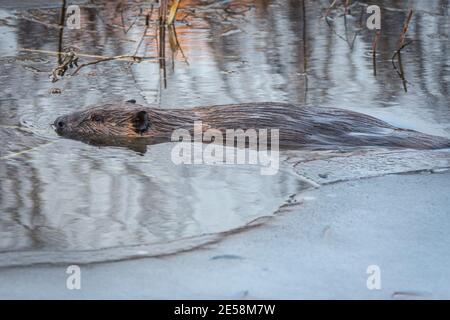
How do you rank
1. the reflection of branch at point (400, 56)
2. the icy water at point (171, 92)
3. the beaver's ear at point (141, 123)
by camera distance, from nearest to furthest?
the icy water at point (171, 92) → the beaver's ear at point (141, 123) → the reflection of branch at point (400, 56)

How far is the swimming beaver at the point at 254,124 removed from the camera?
15.5 feet

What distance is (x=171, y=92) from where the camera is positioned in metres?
5.73

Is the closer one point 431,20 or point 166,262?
point 166,262

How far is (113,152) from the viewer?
15.4 ft

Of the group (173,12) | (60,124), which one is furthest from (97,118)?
(173,12)

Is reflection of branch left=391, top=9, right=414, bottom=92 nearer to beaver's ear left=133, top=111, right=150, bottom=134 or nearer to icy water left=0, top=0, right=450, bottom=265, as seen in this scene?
icy water left=0, top=0, right=450, bottom=265

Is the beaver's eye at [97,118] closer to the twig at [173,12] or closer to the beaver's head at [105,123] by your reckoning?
the beaver's head at [105,123]

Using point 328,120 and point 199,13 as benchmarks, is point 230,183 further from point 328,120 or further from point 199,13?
point 199,13

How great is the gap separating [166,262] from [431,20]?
5.51 metres

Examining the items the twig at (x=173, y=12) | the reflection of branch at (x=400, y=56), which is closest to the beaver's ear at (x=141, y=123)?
the reflection of branch at (x=400, y=56)

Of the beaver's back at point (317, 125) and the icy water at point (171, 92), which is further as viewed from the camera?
the beaver's back at point (317, 125)

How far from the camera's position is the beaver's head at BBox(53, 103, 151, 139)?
4961 millimetres
